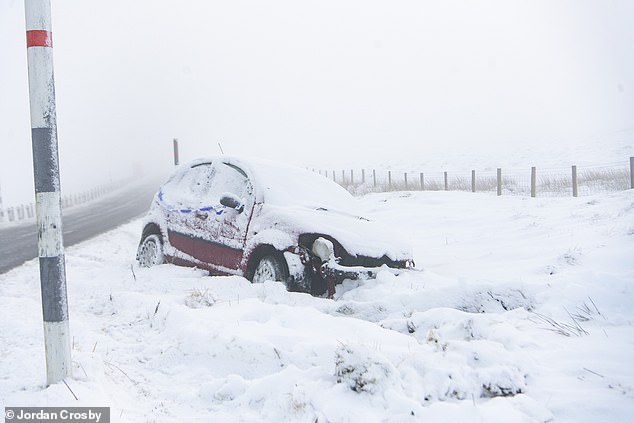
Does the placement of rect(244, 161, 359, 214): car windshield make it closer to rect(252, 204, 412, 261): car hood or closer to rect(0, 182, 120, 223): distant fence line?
rect(252, 204, 412, 261): car hood

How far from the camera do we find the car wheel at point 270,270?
4.96 meters

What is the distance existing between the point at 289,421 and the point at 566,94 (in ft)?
391

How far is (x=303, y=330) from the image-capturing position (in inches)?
142

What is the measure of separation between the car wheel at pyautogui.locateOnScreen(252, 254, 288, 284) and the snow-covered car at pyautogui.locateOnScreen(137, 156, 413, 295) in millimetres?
11

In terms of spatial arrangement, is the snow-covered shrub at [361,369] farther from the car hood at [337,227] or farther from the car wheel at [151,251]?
the car wheel at [151,251]

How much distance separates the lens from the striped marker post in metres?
2.44

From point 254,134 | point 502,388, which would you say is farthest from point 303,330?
point 254,134

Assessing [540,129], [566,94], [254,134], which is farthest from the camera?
[254,134]

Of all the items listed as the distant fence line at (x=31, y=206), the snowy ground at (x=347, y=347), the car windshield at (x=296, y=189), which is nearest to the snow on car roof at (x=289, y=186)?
the car windshield at (x=296, y=189)

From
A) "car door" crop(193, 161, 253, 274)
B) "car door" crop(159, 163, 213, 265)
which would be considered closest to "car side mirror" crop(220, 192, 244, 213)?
"car door" crop(193, 161, 253, 274)

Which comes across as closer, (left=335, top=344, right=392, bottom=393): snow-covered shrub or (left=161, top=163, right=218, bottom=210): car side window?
(left=335, top=344, right=392, bottom=393): snow-covered shrub

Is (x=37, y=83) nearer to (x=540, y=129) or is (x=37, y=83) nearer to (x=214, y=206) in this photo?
(x=214, y=206)

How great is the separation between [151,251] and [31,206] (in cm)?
2393

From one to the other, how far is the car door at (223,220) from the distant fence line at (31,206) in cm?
2249
